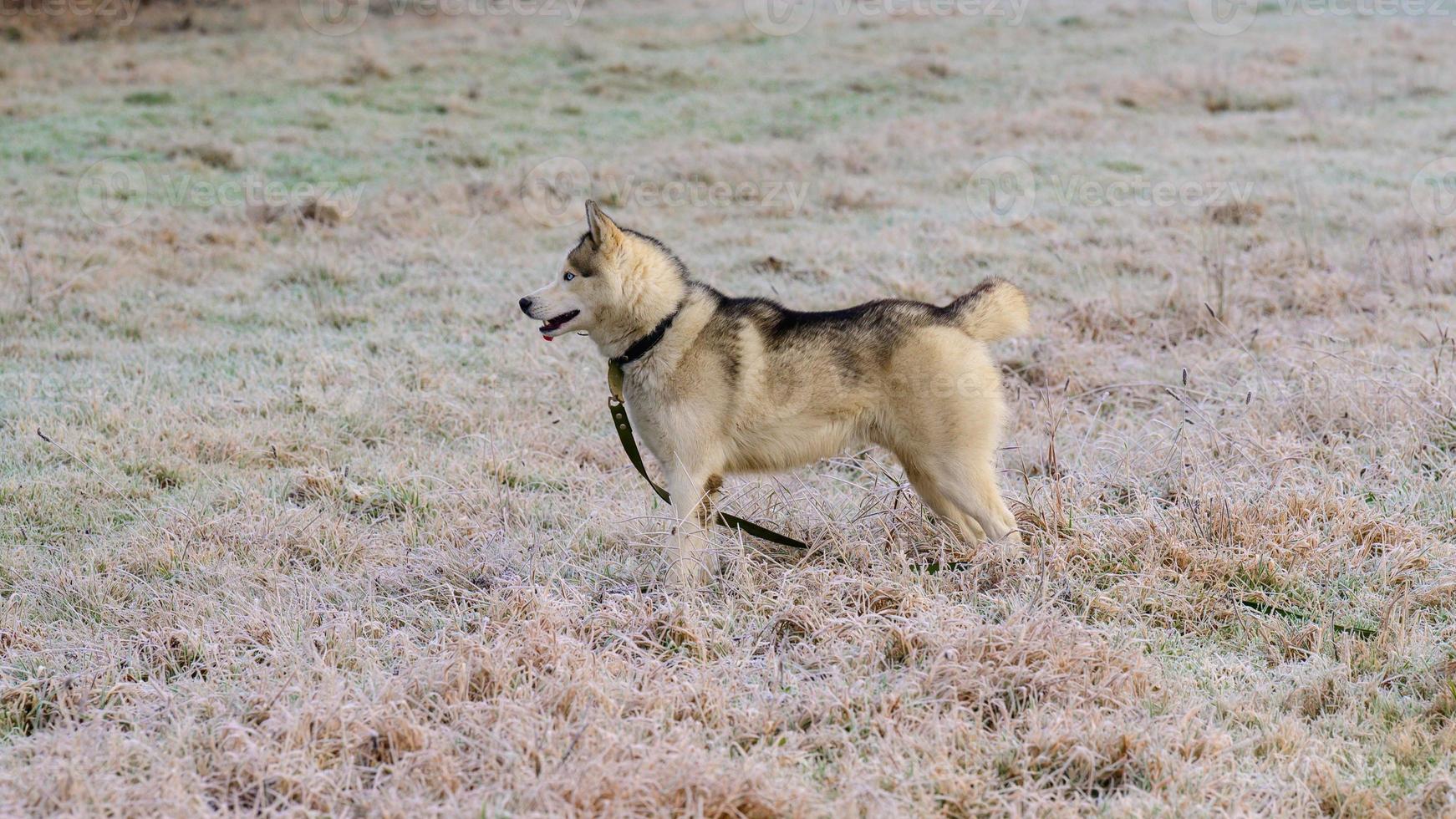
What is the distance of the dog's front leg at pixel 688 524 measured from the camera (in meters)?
4.57

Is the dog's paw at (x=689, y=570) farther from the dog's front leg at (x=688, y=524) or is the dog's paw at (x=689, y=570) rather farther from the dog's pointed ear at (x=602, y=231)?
the dog's pointed ear at (x=602, y=231)

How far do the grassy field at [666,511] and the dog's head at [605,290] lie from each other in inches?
33.8

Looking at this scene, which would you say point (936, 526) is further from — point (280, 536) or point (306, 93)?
point (306, 93)

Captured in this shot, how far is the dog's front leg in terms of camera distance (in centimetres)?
457

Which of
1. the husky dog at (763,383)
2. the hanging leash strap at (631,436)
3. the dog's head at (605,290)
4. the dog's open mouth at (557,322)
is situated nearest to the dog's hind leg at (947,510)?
the husky dog at (763,383)

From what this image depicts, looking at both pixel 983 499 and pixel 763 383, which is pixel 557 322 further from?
pixel 983 499

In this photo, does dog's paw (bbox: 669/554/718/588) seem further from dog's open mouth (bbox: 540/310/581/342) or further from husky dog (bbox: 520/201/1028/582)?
dog's open mouth (bbox: 540/310/581/342)

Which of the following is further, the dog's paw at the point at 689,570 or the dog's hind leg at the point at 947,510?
the dog's hind leg at the point at 947,510

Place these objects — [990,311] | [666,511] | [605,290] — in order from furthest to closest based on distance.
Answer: [666,511] < [990,311] < [605,290]

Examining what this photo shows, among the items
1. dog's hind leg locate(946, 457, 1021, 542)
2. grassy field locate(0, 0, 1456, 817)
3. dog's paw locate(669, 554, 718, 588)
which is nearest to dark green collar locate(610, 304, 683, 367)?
grassy field locate(0, 0, 1456, 817)

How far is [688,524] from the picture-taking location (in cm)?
461

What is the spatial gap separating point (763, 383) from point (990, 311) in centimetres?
100

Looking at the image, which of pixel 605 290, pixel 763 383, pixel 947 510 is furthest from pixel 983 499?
pixel 605 290

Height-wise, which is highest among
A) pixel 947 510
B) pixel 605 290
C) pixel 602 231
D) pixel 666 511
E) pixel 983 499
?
pixel 602 231
